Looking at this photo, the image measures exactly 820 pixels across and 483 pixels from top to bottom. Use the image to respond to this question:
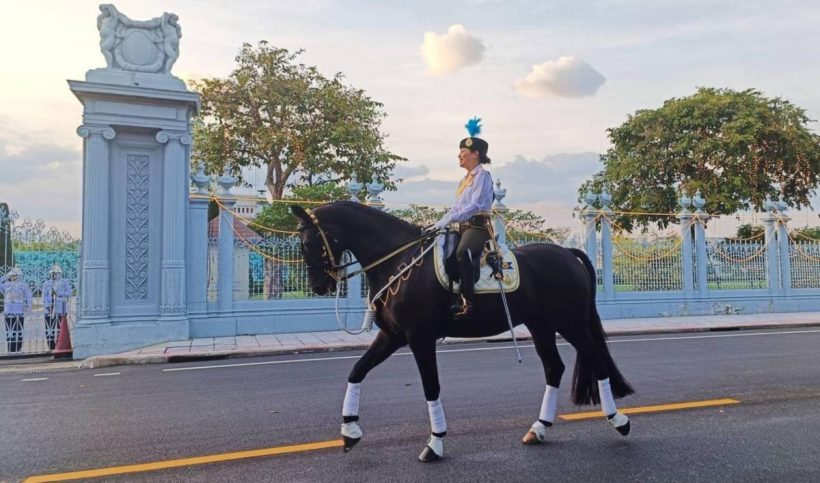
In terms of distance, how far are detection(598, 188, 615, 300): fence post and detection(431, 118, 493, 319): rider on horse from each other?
11928 millimetres

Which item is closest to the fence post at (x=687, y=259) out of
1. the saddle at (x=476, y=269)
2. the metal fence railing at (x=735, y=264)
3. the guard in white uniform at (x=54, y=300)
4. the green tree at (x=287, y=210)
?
the metal fence railing at (x=735, y=264)

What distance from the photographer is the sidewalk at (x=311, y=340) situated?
966 centimetres

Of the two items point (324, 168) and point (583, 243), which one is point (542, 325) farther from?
point (324, 168)

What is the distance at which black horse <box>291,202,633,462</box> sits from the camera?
13.9 feet

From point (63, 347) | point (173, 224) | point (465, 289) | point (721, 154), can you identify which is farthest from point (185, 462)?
point (721, 154)

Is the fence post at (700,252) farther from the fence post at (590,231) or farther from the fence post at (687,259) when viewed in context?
the fence post at (590,231)

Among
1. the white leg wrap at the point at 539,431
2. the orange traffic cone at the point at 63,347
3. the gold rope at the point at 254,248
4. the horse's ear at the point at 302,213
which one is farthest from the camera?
the gold rope at the point at 254,248

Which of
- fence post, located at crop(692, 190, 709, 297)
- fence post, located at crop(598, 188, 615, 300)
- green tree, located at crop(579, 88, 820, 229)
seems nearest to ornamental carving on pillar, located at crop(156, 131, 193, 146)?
fence post, located at crop(598, 188, 615, 300)

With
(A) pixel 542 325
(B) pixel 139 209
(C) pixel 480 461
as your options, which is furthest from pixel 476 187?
(B) pixel 139 209

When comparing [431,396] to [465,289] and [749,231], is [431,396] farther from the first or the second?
[749,231]

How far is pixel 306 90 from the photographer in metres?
21.8

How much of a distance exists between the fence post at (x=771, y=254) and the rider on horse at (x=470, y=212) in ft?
Answer: 53.6

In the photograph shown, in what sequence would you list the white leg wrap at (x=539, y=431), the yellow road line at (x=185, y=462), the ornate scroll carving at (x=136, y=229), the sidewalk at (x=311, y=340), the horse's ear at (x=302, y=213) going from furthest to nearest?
the ornate scroll carving at (x=136, y=229), the sidewalk at (x=311, y=340), the white leg wrap at (x=539, y=431), the horse's ear at (x=302, y=213), the yellow road line at (x=185, y=462)

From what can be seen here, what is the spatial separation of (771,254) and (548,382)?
1603 centimetres
